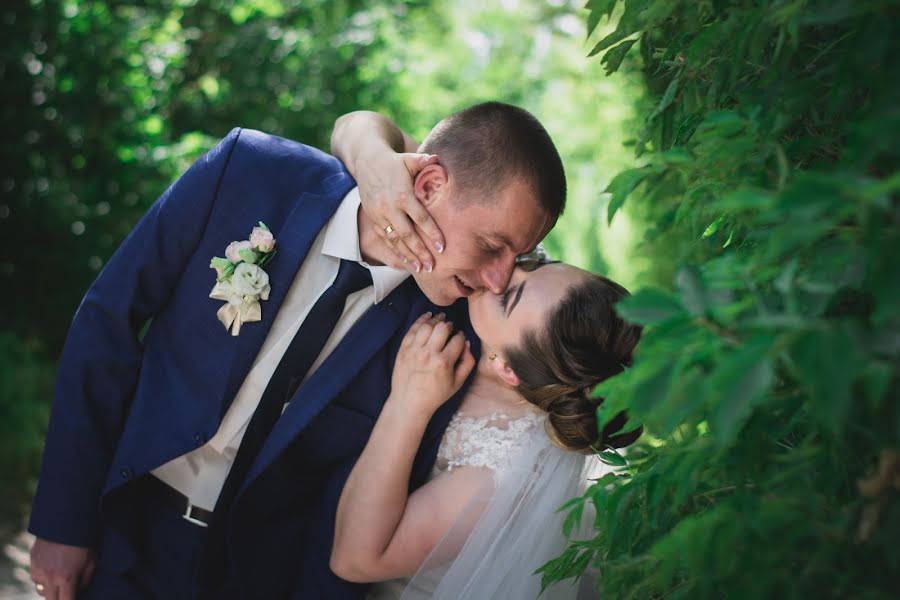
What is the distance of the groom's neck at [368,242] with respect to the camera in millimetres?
2734

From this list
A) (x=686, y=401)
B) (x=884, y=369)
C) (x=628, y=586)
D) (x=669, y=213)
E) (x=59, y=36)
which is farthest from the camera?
(x=59, y=36)

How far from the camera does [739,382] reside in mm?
998

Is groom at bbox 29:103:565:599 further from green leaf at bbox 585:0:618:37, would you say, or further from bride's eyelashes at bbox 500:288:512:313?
green leaf at bbox 585:0:618:37

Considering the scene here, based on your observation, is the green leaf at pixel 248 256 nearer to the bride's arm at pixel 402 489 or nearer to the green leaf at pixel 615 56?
the bride's arm at pixel 402 489

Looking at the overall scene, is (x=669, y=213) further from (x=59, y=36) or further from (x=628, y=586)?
(x=59, y=36)

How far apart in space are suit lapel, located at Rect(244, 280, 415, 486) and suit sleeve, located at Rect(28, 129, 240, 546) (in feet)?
2.18

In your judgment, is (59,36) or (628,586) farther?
(59,36)

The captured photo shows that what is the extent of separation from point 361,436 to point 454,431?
1.15 ft

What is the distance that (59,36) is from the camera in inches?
205

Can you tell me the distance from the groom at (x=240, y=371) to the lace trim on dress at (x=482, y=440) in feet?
0.20

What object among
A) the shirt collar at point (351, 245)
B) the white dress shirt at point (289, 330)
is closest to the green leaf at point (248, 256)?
the white dress shirt at point (289, 330)

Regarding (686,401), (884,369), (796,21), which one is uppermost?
(796,21)

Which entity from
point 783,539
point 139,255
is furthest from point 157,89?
point 783,539

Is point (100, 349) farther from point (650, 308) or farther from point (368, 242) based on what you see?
point (650, 308)
